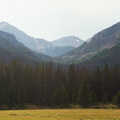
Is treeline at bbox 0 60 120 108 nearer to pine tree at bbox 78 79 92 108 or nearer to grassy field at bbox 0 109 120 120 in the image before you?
pine tree at bbox 78 79 92 108

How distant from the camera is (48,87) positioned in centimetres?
13138

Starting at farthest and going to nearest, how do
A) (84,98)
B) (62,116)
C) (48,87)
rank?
(48,87)
(84,98)
(62,116)

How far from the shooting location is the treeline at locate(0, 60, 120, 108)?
107625 mm

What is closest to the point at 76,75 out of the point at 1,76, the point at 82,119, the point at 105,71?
the point at 105,71

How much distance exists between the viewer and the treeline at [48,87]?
10762 cm

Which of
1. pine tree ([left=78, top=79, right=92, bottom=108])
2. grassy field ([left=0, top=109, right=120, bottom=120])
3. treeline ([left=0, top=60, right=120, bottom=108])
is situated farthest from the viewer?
treeline ([left=0, top=60, right=120, bottom=108])

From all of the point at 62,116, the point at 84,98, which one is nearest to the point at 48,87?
the point at 84,98

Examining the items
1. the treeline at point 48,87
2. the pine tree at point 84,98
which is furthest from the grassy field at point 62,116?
the treeline at point 48,87

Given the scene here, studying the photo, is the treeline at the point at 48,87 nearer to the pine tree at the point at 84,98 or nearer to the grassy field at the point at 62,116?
the pine tree at the point at 84,98

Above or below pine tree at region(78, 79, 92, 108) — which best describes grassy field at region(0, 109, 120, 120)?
below

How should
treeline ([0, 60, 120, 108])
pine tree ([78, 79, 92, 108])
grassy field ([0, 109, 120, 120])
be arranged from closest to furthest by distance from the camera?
grassy field ([0, 109, 120, 120]) → pine tree ([78, 79, 92, 108]) → treeline ([0, 60, 120, 108])

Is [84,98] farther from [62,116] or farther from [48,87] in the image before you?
[62,116]

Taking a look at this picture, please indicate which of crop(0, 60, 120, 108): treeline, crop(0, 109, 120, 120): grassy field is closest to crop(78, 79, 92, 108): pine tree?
crop(0, 60, 120, 108): treeline

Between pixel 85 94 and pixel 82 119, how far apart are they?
5555 cm
